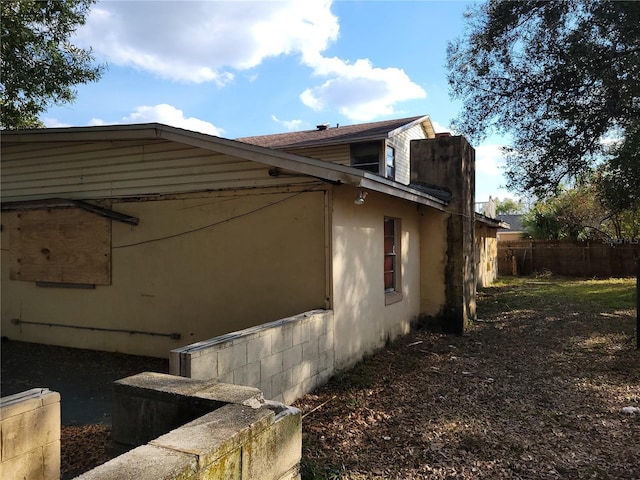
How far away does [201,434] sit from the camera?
7.05ft

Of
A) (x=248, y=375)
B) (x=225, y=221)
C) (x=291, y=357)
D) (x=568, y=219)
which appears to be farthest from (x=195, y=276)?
(x=568, y=219)

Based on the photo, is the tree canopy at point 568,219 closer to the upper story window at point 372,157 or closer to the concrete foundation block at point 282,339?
the upper story window at point 372,157

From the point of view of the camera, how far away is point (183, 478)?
71.9 inches

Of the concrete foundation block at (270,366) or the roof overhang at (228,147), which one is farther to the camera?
the roof overhang at (228,147)

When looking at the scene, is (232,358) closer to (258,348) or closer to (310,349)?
(258,348)

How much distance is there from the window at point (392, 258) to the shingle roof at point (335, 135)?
7.18 metres

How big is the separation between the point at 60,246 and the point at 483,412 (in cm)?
730

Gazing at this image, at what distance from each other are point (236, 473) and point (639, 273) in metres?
8.03

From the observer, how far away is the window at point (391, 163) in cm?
1586

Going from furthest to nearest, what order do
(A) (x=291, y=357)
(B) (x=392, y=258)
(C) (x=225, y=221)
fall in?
1. (B) (x=392, y=258)
2. (C) (x=225, y=221)
3. (A) (x=291, y=357)

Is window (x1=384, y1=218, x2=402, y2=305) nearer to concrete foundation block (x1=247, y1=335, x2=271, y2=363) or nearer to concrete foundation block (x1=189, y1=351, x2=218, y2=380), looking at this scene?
concrete foundation block (x1=247, y1=335, x2=271, y2=363)

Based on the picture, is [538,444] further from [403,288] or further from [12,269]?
[12,269]

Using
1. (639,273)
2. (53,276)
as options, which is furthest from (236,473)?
(639,273)

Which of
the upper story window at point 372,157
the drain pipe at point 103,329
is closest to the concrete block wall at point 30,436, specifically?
the drain pipe at point 103,329
